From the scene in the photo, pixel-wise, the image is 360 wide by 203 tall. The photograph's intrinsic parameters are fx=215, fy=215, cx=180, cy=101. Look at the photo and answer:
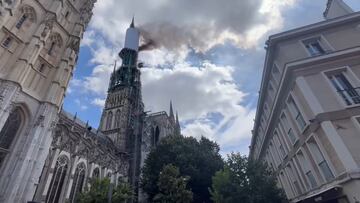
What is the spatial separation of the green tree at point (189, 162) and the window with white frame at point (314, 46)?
20610 mm

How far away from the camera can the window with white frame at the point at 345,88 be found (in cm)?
1214

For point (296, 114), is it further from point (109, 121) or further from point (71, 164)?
point (109, 121)

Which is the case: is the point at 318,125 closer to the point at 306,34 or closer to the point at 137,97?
the point at 306,34

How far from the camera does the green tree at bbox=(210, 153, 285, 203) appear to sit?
52.8 feet

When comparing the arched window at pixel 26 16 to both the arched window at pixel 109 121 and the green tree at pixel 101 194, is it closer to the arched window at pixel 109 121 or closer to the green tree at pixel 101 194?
the green tree at pixel 101 194

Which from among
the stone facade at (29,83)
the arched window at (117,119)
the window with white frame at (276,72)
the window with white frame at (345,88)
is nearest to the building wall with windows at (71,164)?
the stone facade at (29,83)

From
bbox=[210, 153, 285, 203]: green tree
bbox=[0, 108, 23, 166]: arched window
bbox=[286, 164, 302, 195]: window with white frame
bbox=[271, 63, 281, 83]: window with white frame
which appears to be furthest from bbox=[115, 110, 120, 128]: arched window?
bbox=[286, 164, 302, 195]: window with white frame

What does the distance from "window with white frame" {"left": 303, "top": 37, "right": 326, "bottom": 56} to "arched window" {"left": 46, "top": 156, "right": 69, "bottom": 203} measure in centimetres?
3154

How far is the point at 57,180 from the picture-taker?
93.6ft

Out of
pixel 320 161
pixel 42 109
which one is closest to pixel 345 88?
pixel 320 161

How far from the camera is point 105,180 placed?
1983cm

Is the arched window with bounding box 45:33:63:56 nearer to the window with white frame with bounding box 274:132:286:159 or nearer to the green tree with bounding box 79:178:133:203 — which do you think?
the green tree with bounding box 79:178:133:203

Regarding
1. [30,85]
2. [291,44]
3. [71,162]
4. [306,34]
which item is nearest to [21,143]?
[30,85]

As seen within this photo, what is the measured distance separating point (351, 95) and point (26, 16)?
28.4 m
